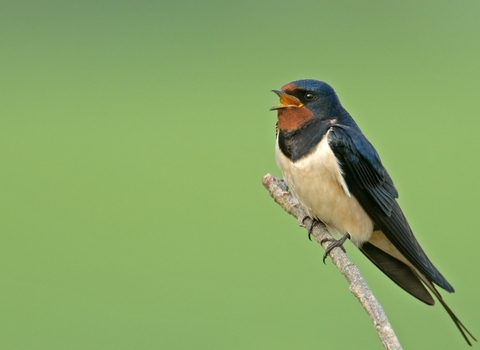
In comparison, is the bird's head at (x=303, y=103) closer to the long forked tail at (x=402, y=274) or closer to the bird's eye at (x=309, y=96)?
the bird's eye at (x=309, y=96)

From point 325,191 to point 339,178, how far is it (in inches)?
3.1

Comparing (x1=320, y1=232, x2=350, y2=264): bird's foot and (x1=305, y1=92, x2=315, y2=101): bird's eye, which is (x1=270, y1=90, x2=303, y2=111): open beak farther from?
(x1=320, y1=232, x2=350, y2=264): bird's foot

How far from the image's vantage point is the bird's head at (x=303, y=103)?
11.4 feet

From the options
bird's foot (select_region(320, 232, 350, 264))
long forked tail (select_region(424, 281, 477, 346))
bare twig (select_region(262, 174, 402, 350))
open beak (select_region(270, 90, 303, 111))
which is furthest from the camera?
open beak (select_region(270, 90, 303, 111))

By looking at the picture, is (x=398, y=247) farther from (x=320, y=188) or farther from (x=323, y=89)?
(x=323, y=89)

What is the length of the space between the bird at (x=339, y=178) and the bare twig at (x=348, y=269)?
0.05 meters

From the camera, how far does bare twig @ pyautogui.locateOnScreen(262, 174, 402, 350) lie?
214 centimetres

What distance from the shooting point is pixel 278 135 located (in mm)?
3658

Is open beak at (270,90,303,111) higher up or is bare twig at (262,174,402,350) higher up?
open beak at (270,90,303,111)

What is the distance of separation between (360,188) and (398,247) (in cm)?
29

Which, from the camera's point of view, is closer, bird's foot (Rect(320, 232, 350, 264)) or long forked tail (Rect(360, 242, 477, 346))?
bird's foot (Rect(320, 232, 350, 264))

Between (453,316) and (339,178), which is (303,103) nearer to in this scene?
(339,178)

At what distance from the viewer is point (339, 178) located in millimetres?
3570

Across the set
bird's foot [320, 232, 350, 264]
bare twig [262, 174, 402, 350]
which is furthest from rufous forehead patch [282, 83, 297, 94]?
bird's foot [320, 232, 350, 264]
